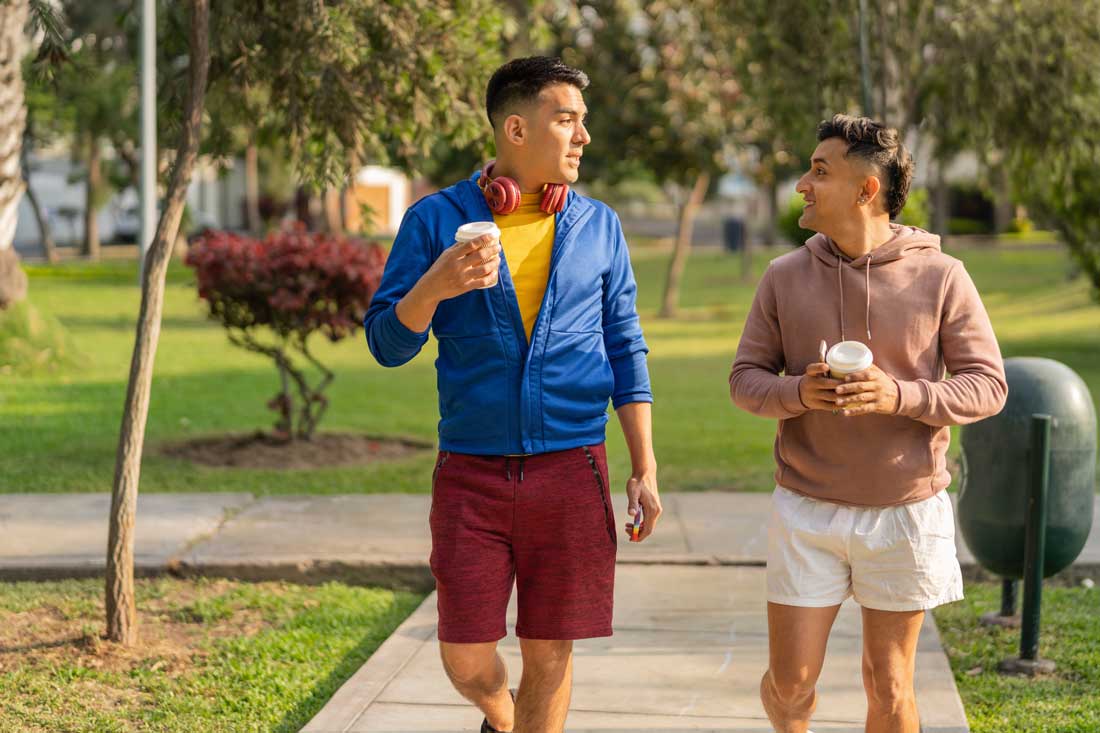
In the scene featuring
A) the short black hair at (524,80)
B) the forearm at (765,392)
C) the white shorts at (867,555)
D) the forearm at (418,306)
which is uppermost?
the short black hair at (524,80)

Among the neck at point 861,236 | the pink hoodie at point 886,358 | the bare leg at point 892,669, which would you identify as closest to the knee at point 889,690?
the bare leg at point 892,669

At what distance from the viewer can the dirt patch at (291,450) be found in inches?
385

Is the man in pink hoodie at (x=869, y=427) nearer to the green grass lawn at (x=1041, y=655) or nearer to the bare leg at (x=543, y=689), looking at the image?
the bare leg at (x=543, y=689)

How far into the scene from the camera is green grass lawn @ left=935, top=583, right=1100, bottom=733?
15.8 feet

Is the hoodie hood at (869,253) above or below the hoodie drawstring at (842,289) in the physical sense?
above

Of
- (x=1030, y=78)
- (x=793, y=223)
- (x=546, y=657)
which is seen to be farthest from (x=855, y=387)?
(x=793, y=223)

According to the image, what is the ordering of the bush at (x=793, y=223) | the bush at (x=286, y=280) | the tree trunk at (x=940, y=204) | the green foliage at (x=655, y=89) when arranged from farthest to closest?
the bush at (x=793, y=223), the green foliage at (x=655, y=89), the tree trunk at (x=940, y=204), the bush at (x=286, y=280)

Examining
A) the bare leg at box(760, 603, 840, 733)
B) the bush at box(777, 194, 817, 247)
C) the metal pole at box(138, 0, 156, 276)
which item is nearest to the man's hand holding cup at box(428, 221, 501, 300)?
the bare leg at box(760, 603, 840, 733)

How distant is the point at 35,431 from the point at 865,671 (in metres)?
8.81

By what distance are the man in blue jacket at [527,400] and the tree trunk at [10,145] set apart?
11729 mm

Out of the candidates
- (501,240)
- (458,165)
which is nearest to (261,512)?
(501,240)

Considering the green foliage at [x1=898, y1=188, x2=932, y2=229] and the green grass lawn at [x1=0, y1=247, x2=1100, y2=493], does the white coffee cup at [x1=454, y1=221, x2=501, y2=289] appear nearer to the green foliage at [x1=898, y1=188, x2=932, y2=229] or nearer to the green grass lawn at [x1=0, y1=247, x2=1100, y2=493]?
the green grass lawn at [x1=0, y1=247, x2=1100, y2=493]

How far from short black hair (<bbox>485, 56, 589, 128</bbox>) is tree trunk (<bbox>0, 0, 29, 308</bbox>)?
11.7 meters

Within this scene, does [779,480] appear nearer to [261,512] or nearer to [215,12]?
[215,12]
